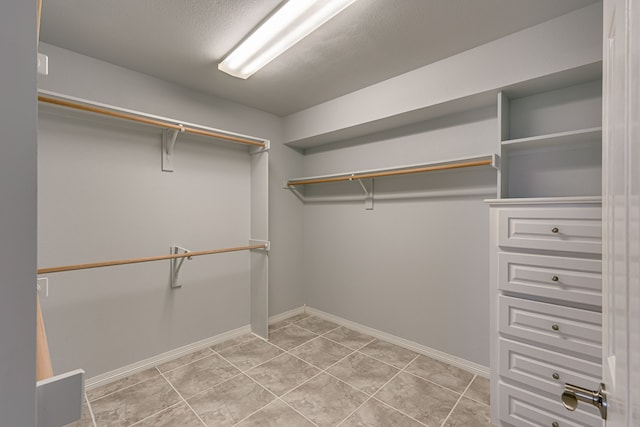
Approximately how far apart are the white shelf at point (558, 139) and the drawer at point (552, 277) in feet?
2.44

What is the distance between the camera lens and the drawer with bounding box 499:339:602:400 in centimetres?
147

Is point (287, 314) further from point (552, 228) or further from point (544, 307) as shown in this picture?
point (552, 228)

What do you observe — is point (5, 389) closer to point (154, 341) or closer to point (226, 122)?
point (154, 341)

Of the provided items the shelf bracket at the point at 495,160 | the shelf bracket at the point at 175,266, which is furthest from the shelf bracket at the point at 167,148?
the shelf bracket at the point at 495,160

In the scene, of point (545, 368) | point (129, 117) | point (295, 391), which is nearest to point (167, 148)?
point (129, 117)

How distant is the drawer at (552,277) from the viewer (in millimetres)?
1479

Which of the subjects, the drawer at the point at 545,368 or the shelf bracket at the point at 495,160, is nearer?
the drawer at the point at 545,368

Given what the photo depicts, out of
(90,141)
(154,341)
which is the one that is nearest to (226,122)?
(90,141)

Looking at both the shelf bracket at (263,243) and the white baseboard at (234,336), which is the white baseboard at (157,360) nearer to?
the white baseboard at (234,336)

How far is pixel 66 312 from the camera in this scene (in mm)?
2070

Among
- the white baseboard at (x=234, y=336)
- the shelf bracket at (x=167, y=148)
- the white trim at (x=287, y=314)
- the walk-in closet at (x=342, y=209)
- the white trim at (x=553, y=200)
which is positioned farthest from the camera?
the white trim at (x=287, y=314)

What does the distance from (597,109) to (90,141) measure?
11.6 feet

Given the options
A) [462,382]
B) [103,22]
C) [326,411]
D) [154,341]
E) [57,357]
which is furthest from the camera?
[154,341]

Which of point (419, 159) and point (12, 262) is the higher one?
point (419, 159)
